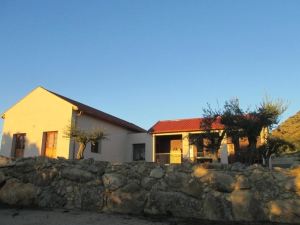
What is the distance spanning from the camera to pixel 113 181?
10.0 meters

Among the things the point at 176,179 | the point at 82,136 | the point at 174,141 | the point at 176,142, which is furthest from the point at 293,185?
the point at 174,141

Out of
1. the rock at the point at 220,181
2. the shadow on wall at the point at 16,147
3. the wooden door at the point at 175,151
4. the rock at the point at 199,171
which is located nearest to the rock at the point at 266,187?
the rock at the point at 220,181

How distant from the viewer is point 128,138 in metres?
31.9

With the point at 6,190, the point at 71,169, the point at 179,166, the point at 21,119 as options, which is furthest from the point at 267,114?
the point at 21,119

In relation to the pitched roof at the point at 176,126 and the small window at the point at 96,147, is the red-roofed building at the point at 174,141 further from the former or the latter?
the small window at the point at 96,147

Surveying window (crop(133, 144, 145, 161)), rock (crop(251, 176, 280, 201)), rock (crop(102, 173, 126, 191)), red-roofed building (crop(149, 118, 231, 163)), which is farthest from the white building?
rock (crop(251, 176, 280, 201))

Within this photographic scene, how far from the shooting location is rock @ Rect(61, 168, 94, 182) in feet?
33.8

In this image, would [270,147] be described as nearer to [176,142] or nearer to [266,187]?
[266,187]

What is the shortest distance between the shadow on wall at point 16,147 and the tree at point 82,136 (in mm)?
3705

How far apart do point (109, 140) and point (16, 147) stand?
7382mm

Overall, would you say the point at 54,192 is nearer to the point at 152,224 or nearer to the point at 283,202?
the point at 152,224

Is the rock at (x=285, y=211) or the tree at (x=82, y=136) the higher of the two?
the tree at (x=82, y=136)

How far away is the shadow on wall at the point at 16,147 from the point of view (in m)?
26.3

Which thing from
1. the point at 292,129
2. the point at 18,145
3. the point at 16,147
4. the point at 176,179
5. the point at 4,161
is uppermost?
the point at 292,129
